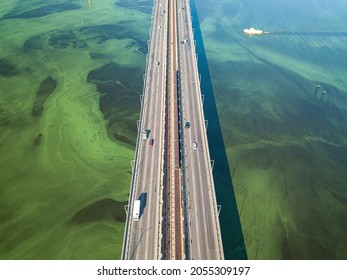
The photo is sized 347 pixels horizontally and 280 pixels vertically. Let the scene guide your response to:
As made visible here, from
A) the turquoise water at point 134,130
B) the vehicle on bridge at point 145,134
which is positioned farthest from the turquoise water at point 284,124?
the vehicle on bridge at point 145,134

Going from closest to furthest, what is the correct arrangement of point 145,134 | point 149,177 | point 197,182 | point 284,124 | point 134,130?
point 197,182, point 149,177, point 145,134, point 134,130, point 284,124

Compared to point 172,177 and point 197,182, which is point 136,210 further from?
point 197,182

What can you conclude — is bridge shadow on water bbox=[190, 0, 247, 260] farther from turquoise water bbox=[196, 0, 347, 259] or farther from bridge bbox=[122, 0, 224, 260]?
bridge bbox=[122, 0, 224, 260]

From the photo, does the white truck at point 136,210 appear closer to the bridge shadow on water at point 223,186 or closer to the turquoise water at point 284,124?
the bridge shadow on water at point 223,186

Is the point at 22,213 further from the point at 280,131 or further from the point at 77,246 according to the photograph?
the point at 280,131

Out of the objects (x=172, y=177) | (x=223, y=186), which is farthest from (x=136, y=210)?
(x=223, y=186)

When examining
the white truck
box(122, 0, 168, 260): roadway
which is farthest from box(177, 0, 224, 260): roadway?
the white truck

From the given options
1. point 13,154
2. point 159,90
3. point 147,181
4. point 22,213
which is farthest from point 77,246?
point 159,90
